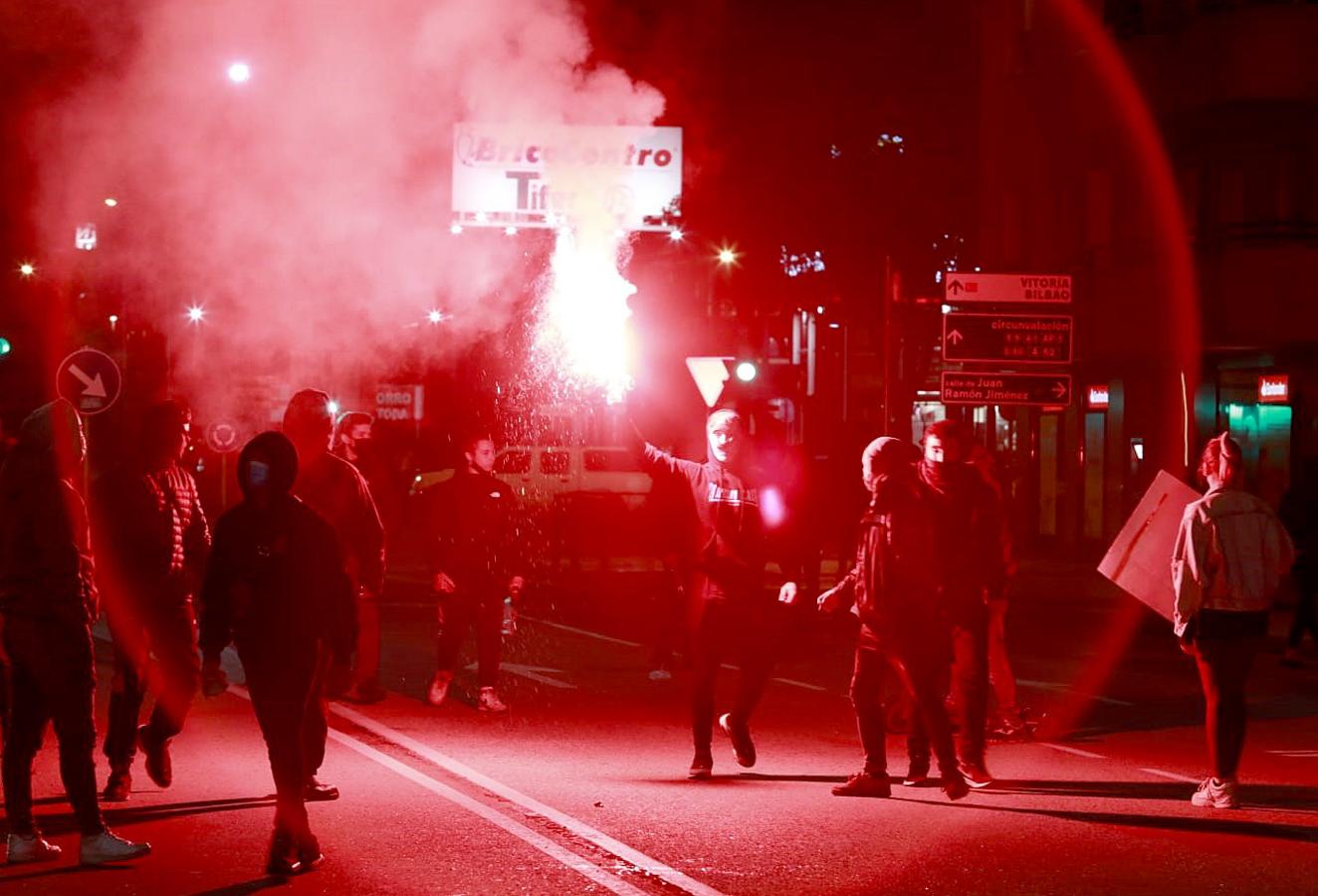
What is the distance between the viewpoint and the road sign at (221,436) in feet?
93.2

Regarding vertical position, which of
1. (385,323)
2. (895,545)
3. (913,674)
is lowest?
(913,674)

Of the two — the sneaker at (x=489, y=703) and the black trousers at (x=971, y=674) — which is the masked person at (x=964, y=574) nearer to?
the black trousers at (x=971, y=674)

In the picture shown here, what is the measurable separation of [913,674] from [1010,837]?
116 centimetres

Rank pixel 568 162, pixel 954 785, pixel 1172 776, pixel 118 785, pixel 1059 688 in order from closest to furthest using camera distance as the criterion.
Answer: pixel 118 785 → pixel 954 785 → pixel 1172 776 → pixel 1059 688 → pixel 568 162

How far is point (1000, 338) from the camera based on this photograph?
21344 millimetres

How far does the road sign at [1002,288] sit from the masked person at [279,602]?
14.5 metres

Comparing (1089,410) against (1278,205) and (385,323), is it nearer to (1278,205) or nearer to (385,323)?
(1278,205)

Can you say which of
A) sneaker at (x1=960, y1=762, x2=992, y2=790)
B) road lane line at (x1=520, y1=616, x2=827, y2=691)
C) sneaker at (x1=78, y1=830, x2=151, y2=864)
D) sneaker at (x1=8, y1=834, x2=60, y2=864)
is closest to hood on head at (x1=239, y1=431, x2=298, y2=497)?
sneaker at (x1=78, y1=830, x2=151, y2=864)

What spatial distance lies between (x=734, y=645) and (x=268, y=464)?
3196 mm

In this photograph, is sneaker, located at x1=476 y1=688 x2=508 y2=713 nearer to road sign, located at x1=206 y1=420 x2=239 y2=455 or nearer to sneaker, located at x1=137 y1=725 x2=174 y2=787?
A: sneaker, located at x1=137 y1=725 x2=174 y2=787

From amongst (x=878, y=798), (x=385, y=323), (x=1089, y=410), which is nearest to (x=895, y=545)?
(x=878, y=798)

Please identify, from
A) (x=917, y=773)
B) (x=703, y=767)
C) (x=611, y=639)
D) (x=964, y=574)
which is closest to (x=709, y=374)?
(x=611, y=639)

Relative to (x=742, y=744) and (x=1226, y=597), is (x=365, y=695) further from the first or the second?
(x=1226, y=597)

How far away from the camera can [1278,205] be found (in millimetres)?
26438
